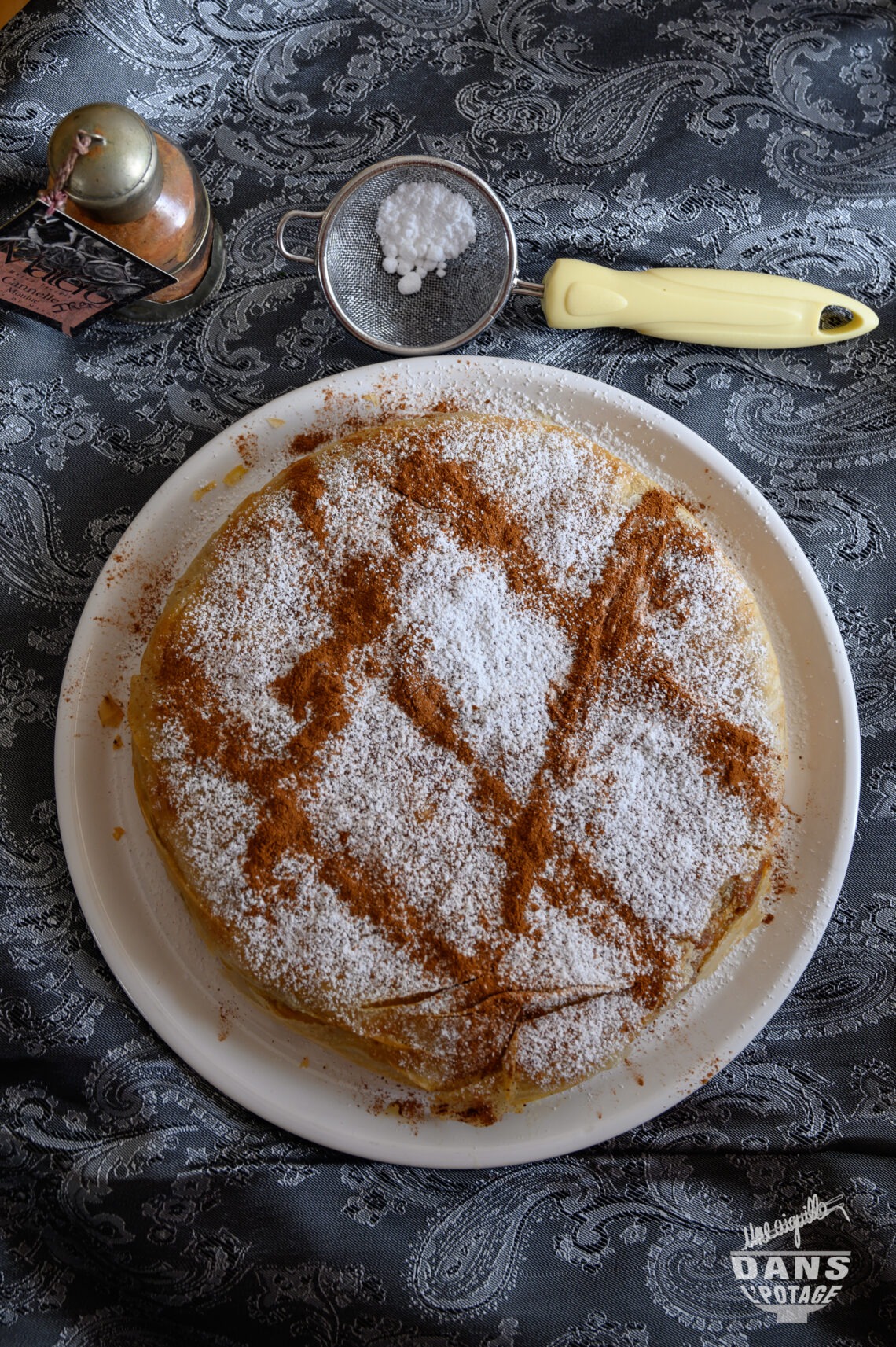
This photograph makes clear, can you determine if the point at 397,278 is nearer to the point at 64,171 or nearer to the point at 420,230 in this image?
the point at 420,230

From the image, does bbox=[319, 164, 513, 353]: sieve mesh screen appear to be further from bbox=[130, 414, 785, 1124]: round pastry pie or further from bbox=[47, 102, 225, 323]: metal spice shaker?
bbox=[130, 414, 785, 1124]: round pastry pie

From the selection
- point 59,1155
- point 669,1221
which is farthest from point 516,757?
point 59,1155

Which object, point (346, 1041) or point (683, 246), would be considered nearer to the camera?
point (346, 1041)

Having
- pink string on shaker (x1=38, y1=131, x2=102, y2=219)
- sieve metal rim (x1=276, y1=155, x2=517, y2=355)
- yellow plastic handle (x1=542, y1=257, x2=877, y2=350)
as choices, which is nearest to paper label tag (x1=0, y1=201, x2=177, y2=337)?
pink string on shaker (x1=38, y1=131, x2=102, y2=219)

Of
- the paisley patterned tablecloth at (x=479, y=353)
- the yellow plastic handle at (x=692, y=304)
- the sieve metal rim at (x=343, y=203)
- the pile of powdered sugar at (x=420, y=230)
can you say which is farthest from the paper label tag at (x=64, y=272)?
the yellow plastic handle at (x=692, y=304)

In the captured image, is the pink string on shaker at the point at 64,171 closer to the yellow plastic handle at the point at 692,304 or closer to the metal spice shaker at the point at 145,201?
the metal spice shaker at the point at 145,201

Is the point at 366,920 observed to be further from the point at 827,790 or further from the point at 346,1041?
the point at 827,790
